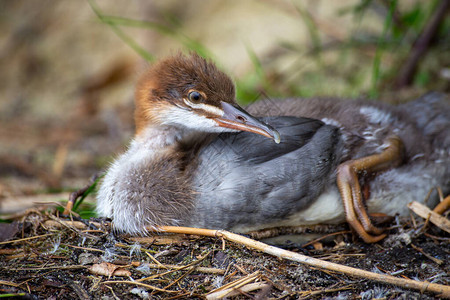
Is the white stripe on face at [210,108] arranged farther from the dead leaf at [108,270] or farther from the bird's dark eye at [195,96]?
the dead leaf at [108,270]

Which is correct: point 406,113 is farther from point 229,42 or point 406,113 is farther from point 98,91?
point 98,91

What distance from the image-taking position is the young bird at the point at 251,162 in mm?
2410

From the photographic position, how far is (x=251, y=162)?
7.98ft

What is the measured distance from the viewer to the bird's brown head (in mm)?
2486

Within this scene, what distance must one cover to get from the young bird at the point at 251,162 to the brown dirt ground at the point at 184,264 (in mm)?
132

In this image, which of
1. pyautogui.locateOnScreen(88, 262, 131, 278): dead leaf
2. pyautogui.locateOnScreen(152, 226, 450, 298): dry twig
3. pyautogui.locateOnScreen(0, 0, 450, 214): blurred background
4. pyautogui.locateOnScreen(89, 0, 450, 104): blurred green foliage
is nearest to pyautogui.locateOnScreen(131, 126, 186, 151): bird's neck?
pyautogui.locateOnScreen(152, 226, 450, 298): dry twig

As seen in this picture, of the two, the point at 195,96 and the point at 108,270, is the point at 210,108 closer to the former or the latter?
the point at 195,96

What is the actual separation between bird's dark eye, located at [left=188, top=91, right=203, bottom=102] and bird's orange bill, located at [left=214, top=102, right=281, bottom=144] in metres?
0.14

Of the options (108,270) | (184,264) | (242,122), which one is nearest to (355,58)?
(242,122)

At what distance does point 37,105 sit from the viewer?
6.83 meters

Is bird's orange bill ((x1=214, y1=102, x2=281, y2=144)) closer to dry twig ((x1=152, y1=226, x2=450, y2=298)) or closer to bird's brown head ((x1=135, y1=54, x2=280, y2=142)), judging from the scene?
bird's brown head ((x1=135, y1=54, x2=280, y2=142))

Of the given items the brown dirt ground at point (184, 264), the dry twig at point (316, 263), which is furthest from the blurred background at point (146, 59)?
the dry twig at point (316, 263)

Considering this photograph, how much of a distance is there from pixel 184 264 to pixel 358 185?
1.09m

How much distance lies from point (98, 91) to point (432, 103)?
489 cm
